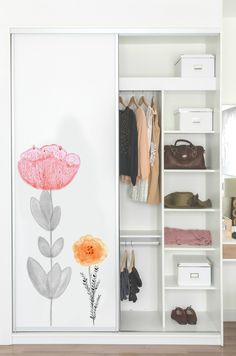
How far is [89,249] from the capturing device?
416 cm

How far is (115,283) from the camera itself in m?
4.19

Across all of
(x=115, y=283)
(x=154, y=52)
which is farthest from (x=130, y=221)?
(x=154, y=52)

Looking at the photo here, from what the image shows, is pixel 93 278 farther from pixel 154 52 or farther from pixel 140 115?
pixel 154 52

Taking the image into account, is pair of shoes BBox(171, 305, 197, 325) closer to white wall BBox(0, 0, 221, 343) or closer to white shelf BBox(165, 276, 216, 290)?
white shelf BBox(165, 276, 216, 290)

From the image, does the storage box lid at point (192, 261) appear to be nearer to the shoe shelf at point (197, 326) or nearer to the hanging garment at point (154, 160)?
the shoe shelf at point (197, 326)

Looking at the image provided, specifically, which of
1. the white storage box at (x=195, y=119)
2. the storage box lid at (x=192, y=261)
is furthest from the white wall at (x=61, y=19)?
the storage box lid at (x=192, y=261)

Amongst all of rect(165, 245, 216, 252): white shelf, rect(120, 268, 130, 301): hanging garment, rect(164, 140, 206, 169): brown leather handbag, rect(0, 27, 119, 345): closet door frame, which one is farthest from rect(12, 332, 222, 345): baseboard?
rect(164, 140, 206, 169): brown leather handbag

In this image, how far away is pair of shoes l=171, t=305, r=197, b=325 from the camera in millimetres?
4391

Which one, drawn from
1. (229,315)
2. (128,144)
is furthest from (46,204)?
(229,315)

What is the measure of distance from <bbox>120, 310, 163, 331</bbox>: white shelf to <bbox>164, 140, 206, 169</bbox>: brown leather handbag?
4.16 feet

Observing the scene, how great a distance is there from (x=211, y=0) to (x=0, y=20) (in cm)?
159

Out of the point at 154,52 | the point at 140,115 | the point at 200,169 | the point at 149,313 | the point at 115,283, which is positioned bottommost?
the point at 149,313

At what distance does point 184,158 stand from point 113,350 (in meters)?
1.59

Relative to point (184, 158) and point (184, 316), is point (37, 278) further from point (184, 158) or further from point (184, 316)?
point (184, 158)
